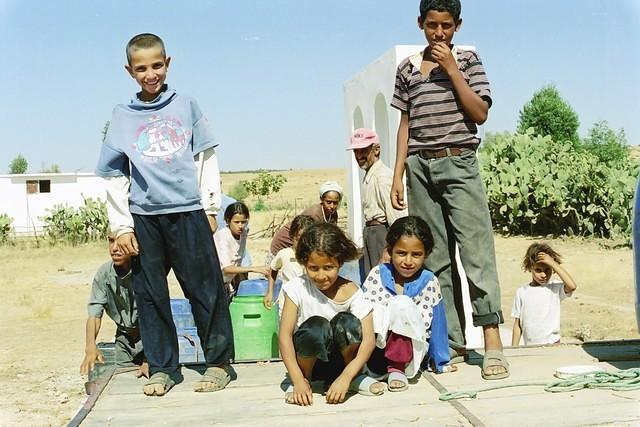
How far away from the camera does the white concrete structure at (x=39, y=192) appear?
3572 centimetres

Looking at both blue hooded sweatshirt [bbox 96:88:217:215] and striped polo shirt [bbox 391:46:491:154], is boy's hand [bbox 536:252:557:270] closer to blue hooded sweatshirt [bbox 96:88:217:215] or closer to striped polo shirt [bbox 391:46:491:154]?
striped polo shirt [bbox 391:46:491:154]

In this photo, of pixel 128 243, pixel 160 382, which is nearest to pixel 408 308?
pixel 160 382

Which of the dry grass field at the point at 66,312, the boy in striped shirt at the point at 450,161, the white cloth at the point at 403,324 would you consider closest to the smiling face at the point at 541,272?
the boy in striped shirt at the point at 450,161

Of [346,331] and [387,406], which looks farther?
[346,331]

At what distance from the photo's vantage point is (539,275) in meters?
5.60

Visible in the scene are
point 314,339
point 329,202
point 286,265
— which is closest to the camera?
point 314,339

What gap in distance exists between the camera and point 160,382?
3.70 meters

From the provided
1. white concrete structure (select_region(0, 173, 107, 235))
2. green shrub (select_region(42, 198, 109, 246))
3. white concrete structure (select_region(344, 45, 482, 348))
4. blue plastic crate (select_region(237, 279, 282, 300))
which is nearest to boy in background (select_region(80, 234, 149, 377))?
blue plastic crate (select_region(237, 279, 282, 300))

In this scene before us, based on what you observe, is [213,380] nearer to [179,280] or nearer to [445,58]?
[179,280]

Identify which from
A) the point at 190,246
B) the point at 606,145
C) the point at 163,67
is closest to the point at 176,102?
the point at 163,67

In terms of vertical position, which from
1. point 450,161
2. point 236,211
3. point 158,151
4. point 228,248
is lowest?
point 228,248

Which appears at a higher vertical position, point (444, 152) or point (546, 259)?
point (444, 152)

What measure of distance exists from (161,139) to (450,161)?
1.47 m

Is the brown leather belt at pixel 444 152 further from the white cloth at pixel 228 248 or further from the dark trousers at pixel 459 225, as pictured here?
the white cloth at pixel 228 248
